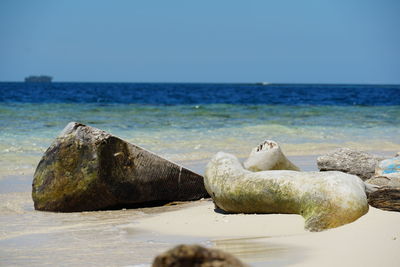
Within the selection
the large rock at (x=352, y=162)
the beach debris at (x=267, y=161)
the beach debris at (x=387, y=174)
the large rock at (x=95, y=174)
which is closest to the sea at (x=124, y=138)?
the large rock at (x=95, y=174)

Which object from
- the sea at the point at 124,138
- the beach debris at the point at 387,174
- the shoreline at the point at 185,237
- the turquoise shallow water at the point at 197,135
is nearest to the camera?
the shoreline at the point at 185,237

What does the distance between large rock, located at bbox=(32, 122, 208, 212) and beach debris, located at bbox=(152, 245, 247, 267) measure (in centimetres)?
437

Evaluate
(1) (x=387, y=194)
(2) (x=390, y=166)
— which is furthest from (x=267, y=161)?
(1) (x=387, y=194)

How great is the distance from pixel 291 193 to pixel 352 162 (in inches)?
75.4

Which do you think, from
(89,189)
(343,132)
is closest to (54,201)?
(89,189)

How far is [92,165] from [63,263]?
2.39m

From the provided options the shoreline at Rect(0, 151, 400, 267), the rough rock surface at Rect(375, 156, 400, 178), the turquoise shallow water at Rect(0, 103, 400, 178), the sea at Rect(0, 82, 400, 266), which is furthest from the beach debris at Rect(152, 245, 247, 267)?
the turquoise shallow water at Rect(0, 103, 400, 178)

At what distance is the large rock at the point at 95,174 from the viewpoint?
21.6ft

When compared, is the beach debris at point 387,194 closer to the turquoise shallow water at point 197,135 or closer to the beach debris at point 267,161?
the beach debris at point 267,161

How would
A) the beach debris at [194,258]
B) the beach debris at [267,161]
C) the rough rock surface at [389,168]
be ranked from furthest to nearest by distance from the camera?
the beach debris at [267,161]
the rough rock surface at [389,168]
the beach debris at [194,258]

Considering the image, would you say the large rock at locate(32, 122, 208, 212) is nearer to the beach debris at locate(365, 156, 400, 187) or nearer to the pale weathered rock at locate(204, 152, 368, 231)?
the pale weathered rock at locate(204, 152, 368, 231)

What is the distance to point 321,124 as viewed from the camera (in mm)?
18594

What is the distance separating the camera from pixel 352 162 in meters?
7.06

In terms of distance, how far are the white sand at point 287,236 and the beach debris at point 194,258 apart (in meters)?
1.69
